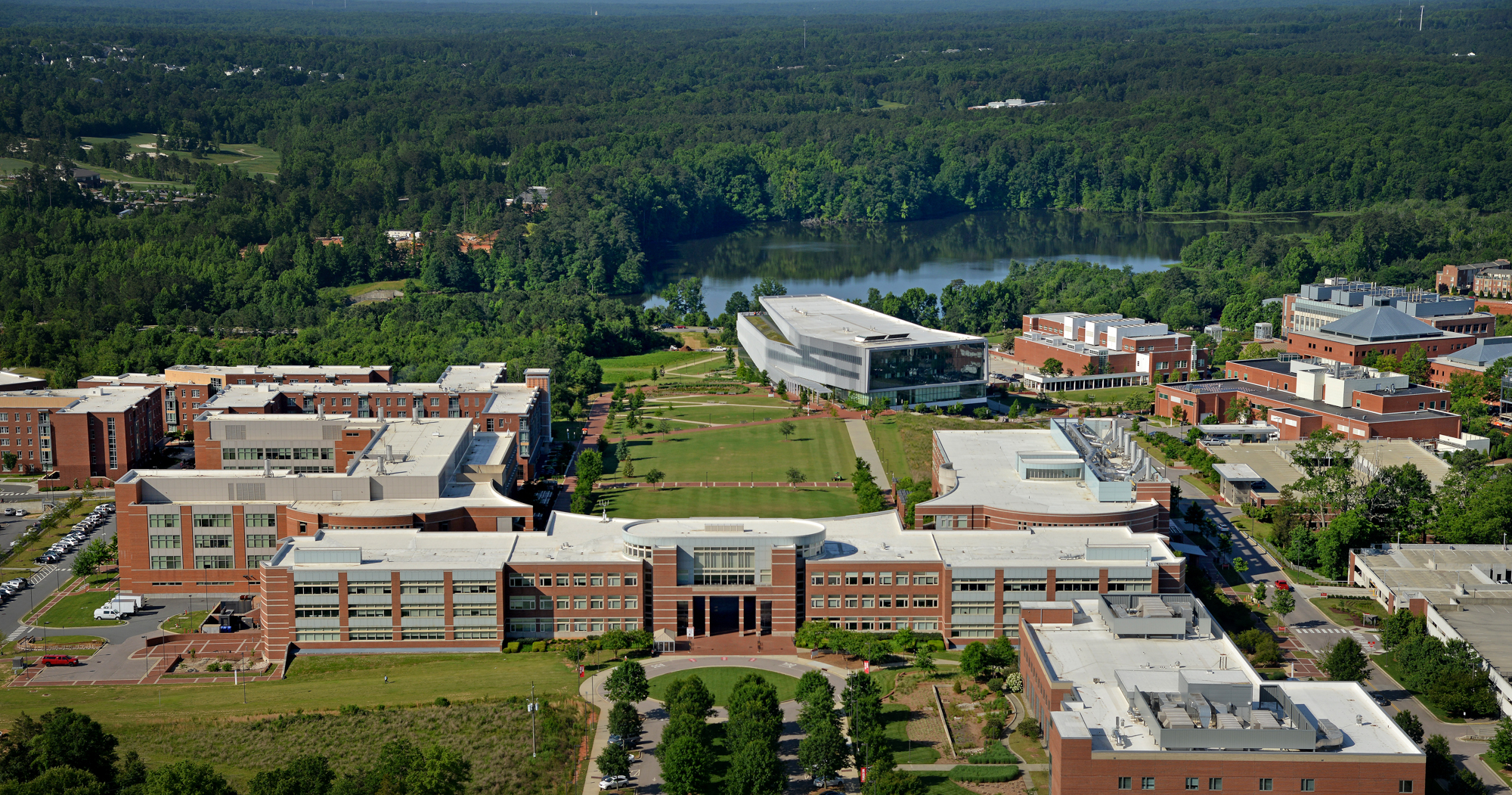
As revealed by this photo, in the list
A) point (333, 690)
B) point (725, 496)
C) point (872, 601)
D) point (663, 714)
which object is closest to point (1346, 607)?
point (872, 601)

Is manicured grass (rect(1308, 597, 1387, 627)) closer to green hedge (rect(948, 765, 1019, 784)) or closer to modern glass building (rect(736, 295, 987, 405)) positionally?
green hedge (rect(948, 765, 1019, 784))

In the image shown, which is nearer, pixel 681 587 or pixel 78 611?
pixel 681 587

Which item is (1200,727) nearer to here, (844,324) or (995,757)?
(995,757)

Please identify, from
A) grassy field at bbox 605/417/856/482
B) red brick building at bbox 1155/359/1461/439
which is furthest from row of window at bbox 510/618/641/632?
red brick building at bbox 1155/359/1461/439

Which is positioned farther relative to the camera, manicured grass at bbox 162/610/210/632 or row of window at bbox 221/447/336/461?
row of window at bbox 221/447/336/461

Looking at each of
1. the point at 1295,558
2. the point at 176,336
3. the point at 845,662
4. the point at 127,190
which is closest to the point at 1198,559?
the point at 1295,558

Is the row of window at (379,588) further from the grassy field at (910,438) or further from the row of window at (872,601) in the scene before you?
the grassy field at (910,438)
